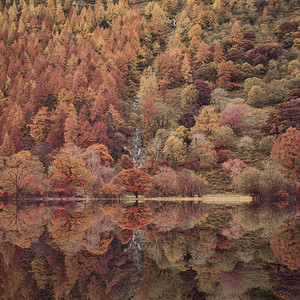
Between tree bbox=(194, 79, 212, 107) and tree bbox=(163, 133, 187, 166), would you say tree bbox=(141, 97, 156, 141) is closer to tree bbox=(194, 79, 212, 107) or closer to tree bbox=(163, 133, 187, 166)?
tree bbox=(163, 133, 187, 166)

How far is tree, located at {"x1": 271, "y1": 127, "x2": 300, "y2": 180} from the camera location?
157 feet

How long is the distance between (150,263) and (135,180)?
115 ft

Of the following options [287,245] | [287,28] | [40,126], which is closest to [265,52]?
[287,28]

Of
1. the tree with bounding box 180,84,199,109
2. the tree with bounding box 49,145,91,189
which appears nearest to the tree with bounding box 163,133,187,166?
the tree with bounding box 49,145,91,189

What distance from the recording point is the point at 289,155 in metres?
48.8

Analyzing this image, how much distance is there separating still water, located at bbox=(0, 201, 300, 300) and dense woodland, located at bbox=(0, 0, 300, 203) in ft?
94.2

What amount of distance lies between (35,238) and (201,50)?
103 m

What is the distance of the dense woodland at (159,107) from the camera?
1912 inches

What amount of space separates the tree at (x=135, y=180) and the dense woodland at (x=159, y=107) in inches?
5.5

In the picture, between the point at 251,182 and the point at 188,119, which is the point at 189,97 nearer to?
the point at 188,119

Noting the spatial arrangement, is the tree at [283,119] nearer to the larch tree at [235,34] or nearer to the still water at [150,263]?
the still water at [150,263]

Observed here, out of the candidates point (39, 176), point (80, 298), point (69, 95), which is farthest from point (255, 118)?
point (80, 298)

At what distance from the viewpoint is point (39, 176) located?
4812 centimetres

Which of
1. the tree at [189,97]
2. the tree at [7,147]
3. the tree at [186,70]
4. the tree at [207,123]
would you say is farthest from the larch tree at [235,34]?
the tree at [7,147]
